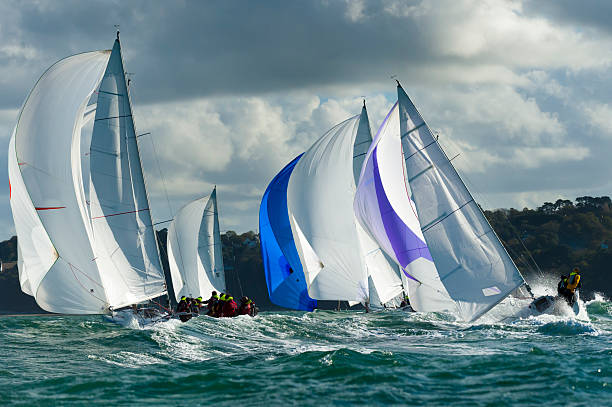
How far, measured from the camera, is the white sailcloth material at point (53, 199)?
23.0 m

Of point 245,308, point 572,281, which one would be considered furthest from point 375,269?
point 572,281

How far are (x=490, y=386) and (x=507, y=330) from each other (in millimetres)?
8293

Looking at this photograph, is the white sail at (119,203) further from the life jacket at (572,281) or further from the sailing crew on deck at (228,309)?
the life jacket at (572,281)

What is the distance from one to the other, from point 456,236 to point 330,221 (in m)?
8.23

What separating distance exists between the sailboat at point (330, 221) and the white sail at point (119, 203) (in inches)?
231

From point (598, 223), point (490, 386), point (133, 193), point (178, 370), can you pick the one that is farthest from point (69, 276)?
point (598, 223)

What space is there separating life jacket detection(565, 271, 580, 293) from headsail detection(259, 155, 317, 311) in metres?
11.6

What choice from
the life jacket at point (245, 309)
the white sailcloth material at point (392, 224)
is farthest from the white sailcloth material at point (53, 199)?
the white sailcloth material at point (392, 224)

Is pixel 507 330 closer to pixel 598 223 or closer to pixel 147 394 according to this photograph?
pixel 147 394

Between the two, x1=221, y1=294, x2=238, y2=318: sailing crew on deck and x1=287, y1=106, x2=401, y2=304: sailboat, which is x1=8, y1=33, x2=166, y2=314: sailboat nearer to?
x1=221, y1=294, x2=238, y2=318: sailing crew on deck

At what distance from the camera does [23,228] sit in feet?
75.8

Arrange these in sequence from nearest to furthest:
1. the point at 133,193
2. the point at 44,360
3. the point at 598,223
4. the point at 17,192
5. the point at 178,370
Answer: the point at 178,370 < the point at 44,360 < the point at 17,192 < the point at 133,193 < the point at 598,223

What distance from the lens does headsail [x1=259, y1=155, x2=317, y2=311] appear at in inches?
1265

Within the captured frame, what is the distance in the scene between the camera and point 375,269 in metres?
31.5
